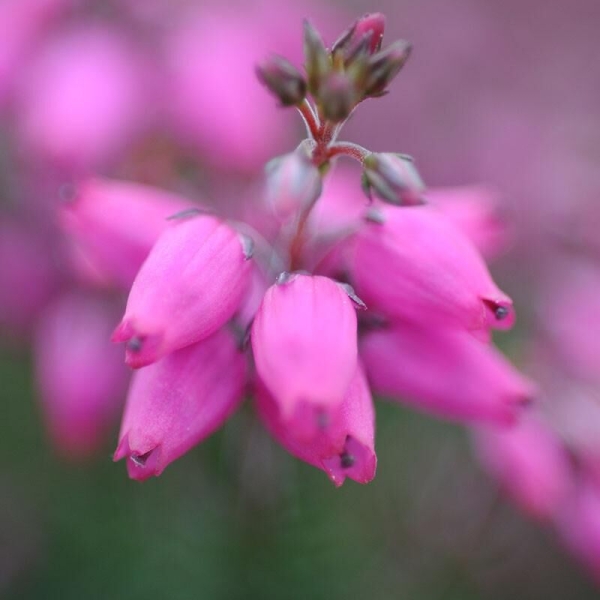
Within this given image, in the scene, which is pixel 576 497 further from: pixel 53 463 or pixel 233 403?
pixel 53 463

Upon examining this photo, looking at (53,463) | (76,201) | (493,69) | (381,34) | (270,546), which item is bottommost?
(53,463)

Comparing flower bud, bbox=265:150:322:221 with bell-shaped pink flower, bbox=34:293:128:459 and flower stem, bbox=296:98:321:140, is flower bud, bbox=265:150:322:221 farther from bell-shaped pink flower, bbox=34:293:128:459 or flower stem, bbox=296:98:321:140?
bell-shaped pink flower, bbox=34:293:128:459

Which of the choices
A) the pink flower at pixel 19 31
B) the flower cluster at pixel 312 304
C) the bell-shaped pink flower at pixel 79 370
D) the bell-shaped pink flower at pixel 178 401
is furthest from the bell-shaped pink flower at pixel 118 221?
the pink flower at pixel 19 31

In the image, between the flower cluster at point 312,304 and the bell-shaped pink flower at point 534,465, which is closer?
the flower cluster at point 312,304

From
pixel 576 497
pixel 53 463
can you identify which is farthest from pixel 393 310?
pixel 53 463

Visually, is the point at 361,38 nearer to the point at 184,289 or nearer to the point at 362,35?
the point at 362,35

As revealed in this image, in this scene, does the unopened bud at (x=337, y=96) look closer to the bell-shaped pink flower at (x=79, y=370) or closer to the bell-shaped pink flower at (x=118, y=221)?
the bell-shaped pink flower at (x=118, y=221)

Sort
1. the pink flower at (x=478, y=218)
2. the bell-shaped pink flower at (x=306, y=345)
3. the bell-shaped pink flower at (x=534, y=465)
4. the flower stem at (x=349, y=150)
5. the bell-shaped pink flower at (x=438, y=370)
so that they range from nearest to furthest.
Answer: the bell-shaped pink flower at (x=306, y=345) < the flower stem at (x=349, y=150) < the bell-shaped pink flower at (x=438, y=370) < the pink flower at (x=478, y=218) < the bell-shaped pink flower at (x=534, y=465)
